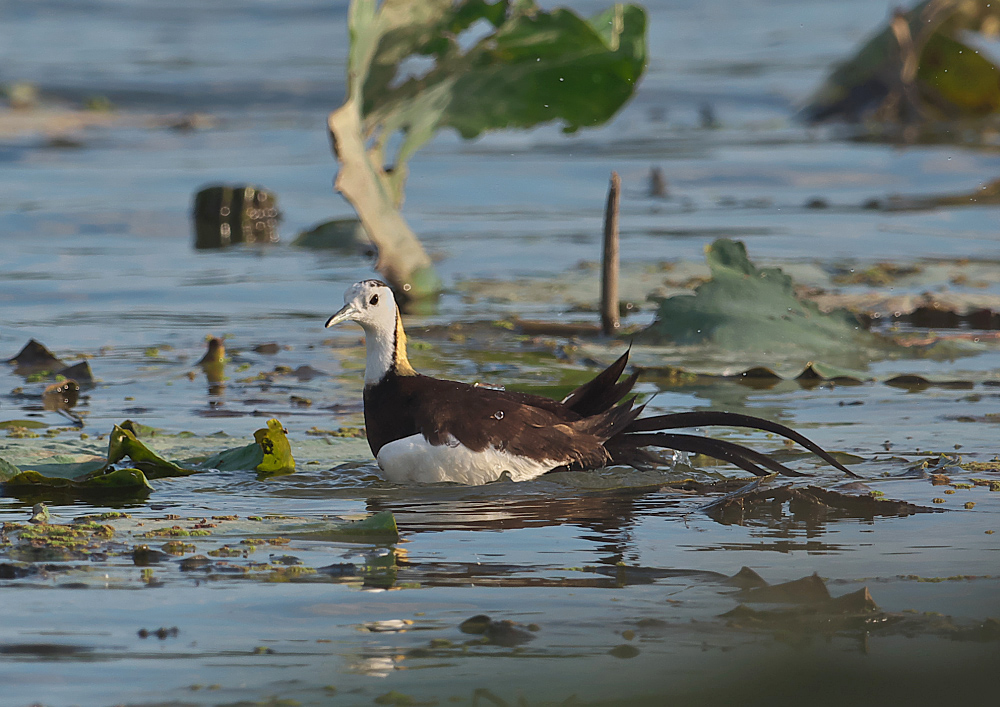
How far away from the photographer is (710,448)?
4785 millimetres

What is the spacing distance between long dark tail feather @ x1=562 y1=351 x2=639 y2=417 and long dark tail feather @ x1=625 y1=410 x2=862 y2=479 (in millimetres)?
125

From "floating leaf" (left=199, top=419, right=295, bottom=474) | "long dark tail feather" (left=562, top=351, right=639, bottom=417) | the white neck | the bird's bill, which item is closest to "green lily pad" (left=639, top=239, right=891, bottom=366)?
"long dark tail feather" (left=562, top=351, right=639, bottom=417)

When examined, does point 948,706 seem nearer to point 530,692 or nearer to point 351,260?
point 530,692

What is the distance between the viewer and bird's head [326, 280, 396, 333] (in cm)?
506

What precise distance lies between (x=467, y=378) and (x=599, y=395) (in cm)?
133

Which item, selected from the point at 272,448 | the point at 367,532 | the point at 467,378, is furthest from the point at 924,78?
the point at 367,532

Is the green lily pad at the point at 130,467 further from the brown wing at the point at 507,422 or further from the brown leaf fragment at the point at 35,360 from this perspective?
the brown leaf fragment at the point at 35,360

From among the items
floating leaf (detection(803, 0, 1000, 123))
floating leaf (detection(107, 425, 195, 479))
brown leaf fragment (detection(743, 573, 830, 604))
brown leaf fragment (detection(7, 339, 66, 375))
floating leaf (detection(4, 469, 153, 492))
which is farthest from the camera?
floating leaf (detection(803, 0, 1000, 123))

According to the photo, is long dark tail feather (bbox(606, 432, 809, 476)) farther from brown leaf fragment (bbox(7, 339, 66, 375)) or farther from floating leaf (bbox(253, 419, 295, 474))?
brown leaf fragment (bbox(7, 339, 66, 375))

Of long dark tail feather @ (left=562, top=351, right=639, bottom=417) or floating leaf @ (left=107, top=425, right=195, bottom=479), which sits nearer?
floating leaf @ (left=107, top=425, right=195, bottom=479)

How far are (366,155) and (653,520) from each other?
3804mm

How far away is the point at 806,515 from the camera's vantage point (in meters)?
4.32

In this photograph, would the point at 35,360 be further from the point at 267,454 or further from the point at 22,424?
the point at 267,454

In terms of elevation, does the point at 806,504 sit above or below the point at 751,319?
below
